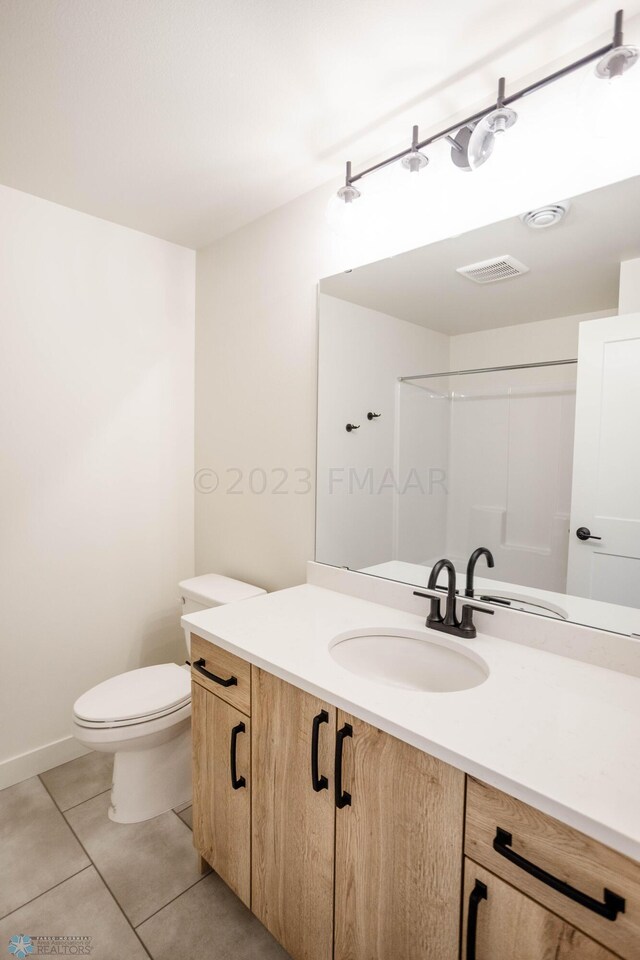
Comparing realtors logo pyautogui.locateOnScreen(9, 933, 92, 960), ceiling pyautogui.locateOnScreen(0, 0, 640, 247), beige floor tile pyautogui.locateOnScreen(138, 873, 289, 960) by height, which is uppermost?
ceiling pyautogui.locateOnScreen(0, 0, 640, 247)

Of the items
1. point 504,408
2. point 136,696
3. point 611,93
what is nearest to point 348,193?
point 611,93

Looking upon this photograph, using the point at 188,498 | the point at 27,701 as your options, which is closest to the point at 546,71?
the point at 188,498

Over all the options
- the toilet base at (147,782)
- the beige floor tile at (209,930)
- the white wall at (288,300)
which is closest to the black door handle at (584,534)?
the white wall at (288,300)

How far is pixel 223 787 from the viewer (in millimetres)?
1316

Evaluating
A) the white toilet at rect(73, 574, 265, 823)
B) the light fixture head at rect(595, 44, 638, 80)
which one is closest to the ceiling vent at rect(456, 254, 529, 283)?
the light fixture head at rect(595, 44, 638, 80)

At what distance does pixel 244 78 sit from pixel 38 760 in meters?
2.60

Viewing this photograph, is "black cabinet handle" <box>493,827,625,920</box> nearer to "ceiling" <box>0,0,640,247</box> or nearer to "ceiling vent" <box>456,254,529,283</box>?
"ceiling vent" <box>456,254,529,283</box>

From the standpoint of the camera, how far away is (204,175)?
5.63 feet

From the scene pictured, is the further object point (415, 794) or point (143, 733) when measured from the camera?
point (143, 733)

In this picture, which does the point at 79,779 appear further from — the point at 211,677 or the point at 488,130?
the point at 488,130

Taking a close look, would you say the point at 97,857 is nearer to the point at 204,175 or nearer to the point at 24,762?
the point at 24,762

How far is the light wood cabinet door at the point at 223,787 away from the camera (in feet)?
4.08

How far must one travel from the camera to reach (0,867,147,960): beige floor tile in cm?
127

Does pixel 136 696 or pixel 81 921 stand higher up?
pixel 136 696
